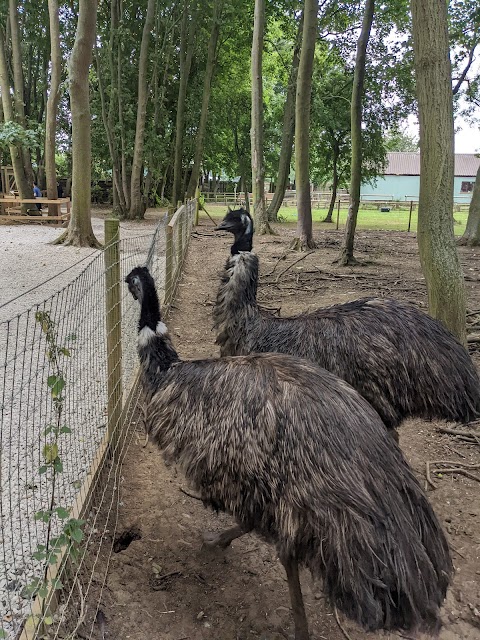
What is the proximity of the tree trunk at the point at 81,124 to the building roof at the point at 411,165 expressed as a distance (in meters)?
Result: 52.5

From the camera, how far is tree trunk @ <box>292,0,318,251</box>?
11.8 m

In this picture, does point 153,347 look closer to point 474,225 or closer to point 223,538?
point 223,538

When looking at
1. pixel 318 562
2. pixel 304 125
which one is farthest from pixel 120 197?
pixel 318 562

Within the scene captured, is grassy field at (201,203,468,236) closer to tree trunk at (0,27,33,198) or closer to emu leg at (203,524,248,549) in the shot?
tree trunk at (0,27,33,198)

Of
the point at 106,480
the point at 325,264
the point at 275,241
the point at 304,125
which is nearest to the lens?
the point at 106,480

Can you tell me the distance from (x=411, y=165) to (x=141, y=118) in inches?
2007

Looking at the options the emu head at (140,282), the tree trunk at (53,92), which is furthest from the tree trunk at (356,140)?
the tree trunk at (53,92)

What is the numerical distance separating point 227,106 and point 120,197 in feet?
46.3

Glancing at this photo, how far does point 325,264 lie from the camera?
11523mm

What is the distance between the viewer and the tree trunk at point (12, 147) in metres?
17.6

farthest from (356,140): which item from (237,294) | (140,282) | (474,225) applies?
(140,282)

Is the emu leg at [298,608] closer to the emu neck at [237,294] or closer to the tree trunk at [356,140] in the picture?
the emu neck at [237,294]

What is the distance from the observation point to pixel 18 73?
60.5 ft

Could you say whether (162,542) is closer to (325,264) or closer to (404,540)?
(404,540)
